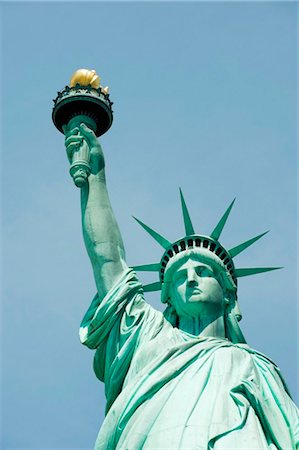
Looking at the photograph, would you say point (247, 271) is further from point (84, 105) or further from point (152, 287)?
point (84, 105)

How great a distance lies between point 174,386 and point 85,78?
402 cm

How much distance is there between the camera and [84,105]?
54.2 feet

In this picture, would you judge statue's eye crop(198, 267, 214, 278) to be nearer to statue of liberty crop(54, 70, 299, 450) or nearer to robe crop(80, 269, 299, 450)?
statue of liberty crop(54, 70, 299, 450)

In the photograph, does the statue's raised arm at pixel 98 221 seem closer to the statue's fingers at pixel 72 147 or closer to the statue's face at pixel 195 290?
the statue's fingers at pixel 72 147

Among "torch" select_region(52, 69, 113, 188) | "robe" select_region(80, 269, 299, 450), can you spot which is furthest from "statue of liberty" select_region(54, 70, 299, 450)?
"torch" select_region(52, 69, 113, 188)

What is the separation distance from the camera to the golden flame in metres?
16.6

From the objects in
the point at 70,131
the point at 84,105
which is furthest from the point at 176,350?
the point at 84,105

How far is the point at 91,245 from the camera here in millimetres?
15758

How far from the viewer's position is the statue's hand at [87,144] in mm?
16281

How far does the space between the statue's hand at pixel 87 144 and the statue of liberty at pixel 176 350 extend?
0.01 metres

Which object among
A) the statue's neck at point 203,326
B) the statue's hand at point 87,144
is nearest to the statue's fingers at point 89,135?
the statue's hand at point 87,144

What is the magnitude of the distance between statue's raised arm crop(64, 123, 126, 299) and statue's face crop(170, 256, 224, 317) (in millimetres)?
628

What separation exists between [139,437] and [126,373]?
1.36 meters

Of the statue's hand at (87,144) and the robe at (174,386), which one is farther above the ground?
the statue's hand at (87,144)
